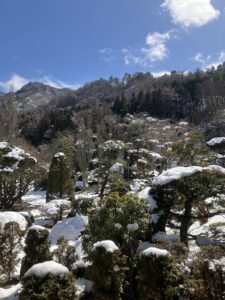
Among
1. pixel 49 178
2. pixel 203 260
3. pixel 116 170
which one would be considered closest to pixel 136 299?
pixel 203 260

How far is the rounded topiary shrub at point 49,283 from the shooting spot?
929 centimetres

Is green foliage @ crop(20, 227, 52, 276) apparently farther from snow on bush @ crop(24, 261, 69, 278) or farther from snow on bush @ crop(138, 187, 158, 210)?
snow on bush @ crop(138, 187, 158, 210)

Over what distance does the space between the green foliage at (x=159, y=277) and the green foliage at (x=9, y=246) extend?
18.7 ft

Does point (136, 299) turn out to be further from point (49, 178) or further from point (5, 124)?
point (5, 124)

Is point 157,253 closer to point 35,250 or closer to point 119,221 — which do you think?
point 119,221

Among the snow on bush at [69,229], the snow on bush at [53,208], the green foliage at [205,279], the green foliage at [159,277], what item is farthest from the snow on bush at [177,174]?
the snow on bush at [53,208]

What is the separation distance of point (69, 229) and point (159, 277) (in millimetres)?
9477

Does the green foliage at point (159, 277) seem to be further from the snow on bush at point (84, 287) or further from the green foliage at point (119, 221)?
the green foliage at point (119, 221)

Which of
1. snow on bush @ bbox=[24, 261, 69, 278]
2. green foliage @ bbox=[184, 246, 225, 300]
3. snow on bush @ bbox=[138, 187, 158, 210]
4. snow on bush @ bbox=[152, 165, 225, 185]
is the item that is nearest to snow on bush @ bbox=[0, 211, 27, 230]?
snow on bush @ bbox=[138, 187, 158, 210]

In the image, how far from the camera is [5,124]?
44938mm

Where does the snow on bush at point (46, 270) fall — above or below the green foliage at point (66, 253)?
above

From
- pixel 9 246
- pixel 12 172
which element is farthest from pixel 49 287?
pixel 12 172

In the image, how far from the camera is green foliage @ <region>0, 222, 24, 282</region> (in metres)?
13.6

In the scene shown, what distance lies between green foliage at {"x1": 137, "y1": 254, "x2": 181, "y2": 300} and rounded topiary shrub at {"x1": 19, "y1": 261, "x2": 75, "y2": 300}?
6.09 ft
